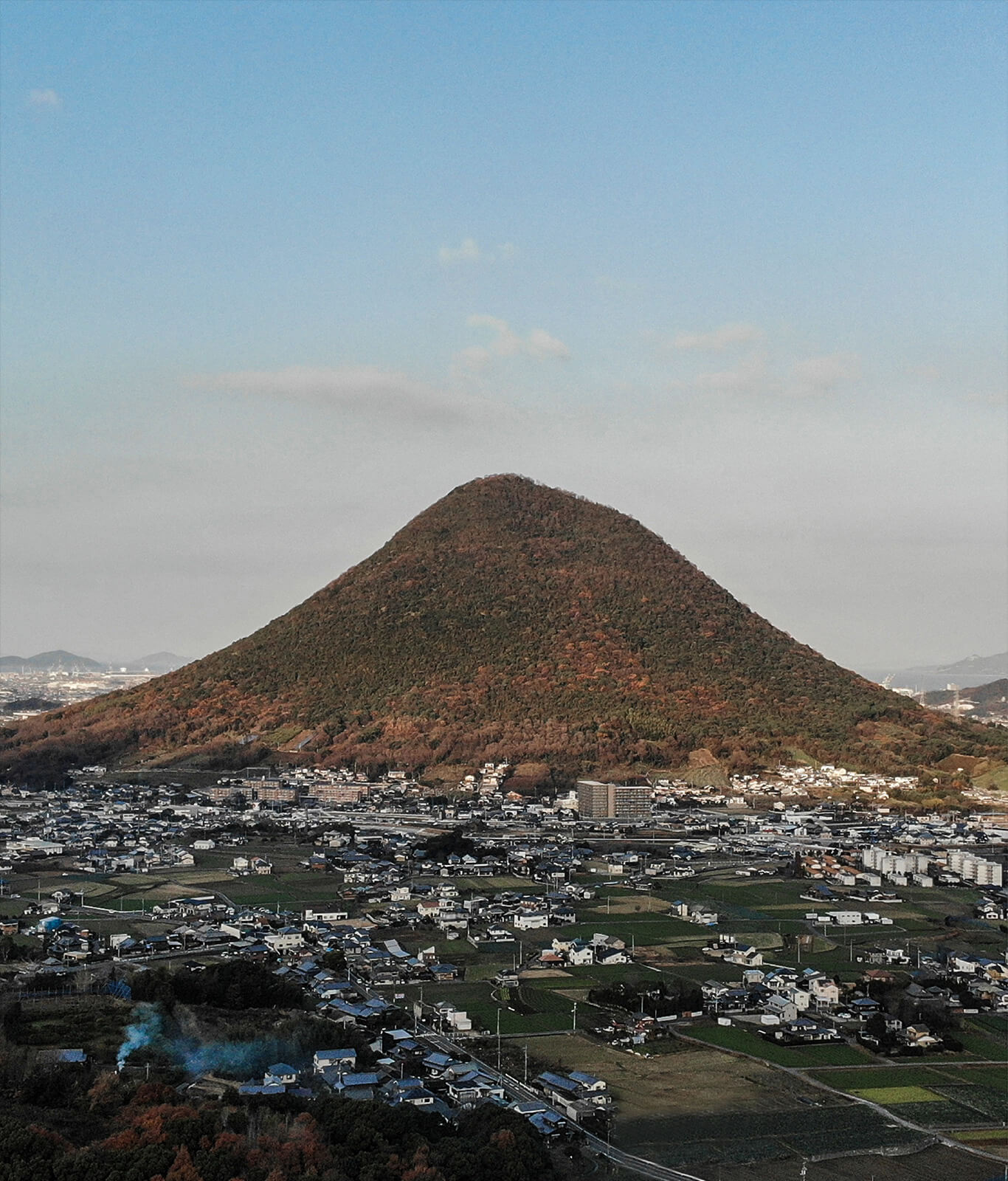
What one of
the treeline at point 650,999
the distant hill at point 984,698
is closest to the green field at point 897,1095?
the treeline at point 650,999

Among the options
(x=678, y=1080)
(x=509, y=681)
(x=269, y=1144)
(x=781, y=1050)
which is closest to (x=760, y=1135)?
(x=678, y=1080)

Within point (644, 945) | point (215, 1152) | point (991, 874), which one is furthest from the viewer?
point (991, 874)

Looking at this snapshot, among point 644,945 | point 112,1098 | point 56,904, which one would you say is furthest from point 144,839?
point 112,1098

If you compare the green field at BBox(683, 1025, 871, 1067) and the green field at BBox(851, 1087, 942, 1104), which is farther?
the green field at BBox(683, 1025, 871, 1067)

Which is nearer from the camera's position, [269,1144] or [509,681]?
[269,1144]

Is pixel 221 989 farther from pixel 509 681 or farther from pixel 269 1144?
pixel 509 681

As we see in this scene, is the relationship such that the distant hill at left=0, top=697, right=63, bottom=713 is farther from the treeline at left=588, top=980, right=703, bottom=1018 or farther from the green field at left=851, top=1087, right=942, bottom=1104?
the green field at left=851, top=1087, right=942, bottom=1104

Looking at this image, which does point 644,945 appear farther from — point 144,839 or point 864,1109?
point 144,839

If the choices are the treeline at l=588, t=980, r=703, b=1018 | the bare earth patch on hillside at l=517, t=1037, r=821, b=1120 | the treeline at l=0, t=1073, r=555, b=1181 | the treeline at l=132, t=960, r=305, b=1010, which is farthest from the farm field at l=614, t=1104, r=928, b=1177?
the treeline at l=132, t=960, r=305, b=1010
